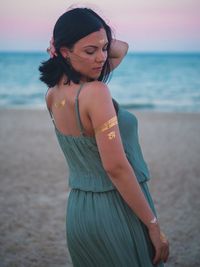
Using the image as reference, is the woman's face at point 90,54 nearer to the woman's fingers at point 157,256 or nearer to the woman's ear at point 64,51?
the woman's ear at point 64,51

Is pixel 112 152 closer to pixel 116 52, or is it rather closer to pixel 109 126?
pixel 109 126

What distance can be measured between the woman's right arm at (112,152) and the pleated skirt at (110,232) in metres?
0.11

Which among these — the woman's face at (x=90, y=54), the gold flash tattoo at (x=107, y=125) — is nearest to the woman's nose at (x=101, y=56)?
the woman's face at (x=90, y=54)

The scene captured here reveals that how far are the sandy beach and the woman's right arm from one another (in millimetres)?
2435

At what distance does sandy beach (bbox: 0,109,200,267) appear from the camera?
14.0 ft

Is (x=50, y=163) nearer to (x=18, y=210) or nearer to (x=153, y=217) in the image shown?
(x=18, y=210)

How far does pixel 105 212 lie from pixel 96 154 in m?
0.29

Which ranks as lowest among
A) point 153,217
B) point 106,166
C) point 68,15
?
point 153,217

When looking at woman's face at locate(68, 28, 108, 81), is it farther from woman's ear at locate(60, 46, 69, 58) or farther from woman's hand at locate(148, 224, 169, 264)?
woman's hand at locate(148, 224, 169, 264)

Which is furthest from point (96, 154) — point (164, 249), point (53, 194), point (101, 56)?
point (53, 194)

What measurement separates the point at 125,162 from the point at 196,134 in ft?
32.5

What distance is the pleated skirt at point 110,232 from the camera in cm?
191

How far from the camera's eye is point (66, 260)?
4.12 m

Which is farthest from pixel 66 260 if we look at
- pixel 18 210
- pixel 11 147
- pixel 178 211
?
pixel 11 147
